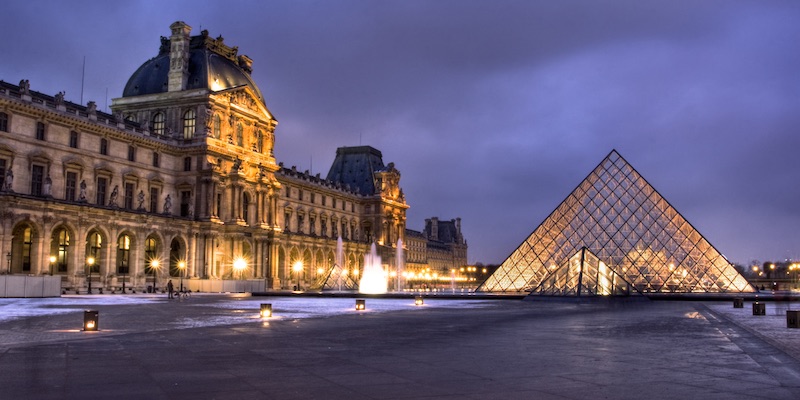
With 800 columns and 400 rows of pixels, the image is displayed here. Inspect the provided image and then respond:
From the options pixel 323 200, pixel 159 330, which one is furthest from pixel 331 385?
pixel 323 200

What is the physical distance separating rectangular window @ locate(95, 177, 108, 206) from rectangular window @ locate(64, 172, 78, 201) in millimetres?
2020

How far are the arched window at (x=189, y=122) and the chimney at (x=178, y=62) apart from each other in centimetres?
215

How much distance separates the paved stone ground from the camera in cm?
729

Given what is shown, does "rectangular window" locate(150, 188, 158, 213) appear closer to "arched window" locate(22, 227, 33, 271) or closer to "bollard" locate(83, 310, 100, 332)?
"arched window" locate(22, 227, 33, 271)

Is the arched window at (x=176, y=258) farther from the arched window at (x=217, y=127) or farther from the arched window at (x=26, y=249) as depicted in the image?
the arched window at (x=26, y=249)

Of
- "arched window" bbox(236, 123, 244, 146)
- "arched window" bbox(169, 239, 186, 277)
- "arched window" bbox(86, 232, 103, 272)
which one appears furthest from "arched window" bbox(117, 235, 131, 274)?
"arched window" bbox(236, 123, 244, 146)

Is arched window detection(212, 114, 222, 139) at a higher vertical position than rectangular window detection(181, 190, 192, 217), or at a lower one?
higher

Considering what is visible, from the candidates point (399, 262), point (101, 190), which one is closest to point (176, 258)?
point (101, 190)

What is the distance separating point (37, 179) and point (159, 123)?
1568 centimetres

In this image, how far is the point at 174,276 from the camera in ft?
171

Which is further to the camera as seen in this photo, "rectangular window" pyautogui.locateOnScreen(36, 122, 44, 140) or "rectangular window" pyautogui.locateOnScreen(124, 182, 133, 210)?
"rectangular window" pyautogui.locateOnScreen(124, 182, 133, 210)

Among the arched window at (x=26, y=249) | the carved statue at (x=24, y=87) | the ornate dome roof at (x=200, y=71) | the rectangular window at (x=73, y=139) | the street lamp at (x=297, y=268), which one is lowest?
the street lamp at (x=297, y=268)

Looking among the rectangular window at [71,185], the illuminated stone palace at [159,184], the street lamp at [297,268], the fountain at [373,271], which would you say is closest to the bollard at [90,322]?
the illuminated stone palace at [159,184]

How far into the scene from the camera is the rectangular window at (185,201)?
54.8 metres
